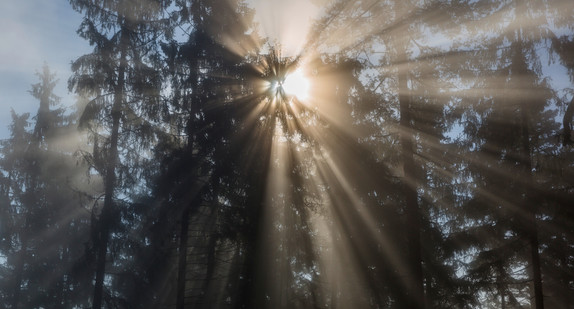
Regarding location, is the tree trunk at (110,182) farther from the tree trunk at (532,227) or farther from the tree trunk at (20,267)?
the tree trunk at (532,227)

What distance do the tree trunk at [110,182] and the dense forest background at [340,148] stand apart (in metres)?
0.07

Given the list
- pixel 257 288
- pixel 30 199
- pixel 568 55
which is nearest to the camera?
pixel 568 55

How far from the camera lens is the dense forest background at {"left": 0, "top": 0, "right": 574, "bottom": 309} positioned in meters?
15.0

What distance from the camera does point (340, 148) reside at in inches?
618

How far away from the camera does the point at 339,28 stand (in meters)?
15.5

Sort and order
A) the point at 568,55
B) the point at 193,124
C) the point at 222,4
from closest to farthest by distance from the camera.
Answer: the point at 568,55
the point at 193,124
the point at 222,4

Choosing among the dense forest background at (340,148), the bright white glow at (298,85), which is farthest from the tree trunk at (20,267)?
the bright white glow at (298,85)

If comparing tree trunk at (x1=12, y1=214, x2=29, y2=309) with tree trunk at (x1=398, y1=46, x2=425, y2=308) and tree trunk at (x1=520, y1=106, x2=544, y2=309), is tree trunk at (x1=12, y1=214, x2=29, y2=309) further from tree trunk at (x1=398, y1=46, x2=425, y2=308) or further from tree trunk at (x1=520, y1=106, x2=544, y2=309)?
tree trunk at (x1=520, y1=106, x2=544, y2=309)

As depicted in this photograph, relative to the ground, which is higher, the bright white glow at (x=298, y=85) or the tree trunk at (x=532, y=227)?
the bright white glow at (x=298, y=85)

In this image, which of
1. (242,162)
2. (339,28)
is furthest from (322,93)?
(242,162)

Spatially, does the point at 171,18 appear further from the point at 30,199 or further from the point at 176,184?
the point at 30,199

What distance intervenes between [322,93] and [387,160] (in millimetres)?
2901

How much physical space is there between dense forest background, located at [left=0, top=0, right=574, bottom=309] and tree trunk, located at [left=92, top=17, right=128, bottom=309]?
7 centimetres

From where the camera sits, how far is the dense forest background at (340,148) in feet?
49.3
